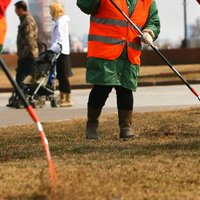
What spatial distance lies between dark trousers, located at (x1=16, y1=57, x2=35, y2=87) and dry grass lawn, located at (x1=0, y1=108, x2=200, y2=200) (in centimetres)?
463

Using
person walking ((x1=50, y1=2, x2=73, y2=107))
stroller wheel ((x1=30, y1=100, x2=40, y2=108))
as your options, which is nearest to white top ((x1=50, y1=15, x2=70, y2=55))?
person walking ((x1=50, y1=2, x2=73, y2=107))

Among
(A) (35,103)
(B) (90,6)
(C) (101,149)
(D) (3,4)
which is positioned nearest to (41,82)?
(A) (35,103)

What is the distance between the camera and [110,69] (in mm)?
7816

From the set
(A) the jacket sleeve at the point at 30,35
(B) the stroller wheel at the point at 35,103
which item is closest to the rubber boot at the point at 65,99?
(B) the stroller wheel at the point at 35,103

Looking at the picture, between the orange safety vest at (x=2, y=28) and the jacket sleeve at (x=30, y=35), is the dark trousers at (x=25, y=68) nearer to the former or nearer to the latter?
the jacket sleeve at (x=30, y=35)

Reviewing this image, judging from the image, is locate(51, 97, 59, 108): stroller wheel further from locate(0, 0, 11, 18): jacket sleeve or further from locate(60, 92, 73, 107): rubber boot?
locate(0, 0, 11, 18): jacket sleeve

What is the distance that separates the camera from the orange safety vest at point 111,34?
7.83 meters

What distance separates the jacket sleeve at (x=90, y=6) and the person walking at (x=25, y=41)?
6550 mm

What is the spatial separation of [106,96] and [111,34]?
60 cm

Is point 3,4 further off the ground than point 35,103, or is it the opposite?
point 3,4

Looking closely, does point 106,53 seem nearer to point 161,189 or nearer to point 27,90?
point 161,189

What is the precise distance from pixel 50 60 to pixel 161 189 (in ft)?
29.3

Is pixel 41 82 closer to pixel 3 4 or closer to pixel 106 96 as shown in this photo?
pixel 106 96

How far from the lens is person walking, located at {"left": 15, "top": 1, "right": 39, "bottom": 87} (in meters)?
14.5
